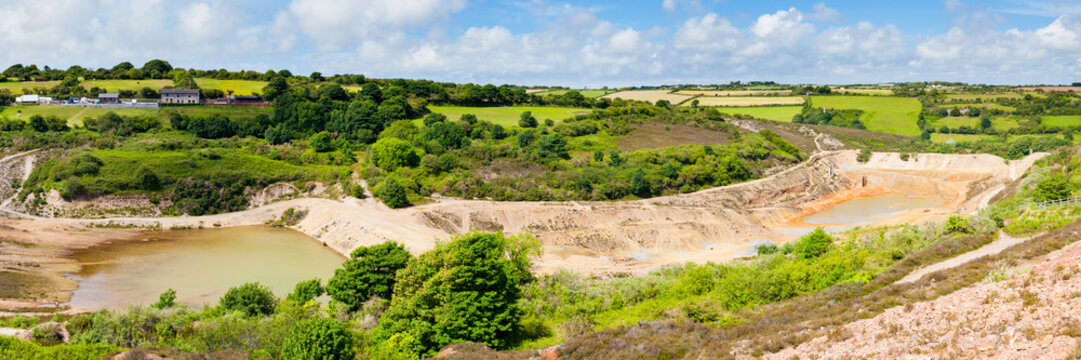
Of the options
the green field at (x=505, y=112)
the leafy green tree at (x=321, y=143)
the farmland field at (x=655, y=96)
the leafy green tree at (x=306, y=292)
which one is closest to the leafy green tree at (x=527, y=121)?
the green field at (x=505, y=112)

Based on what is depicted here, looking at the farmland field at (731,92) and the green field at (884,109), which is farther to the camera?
the farmland field at (731,92)

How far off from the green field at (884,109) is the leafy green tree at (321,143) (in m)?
98.9

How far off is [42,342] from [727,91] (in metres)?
156

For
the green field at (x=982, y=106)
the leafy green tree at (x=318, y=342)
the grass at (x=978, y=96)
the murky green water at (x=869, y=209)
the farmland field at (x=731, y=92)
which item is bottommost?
the murky green water at (x=869, y=209)

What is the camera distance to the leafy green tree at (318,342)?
64.7 ft

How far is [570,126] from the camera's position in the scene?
82.9 metres

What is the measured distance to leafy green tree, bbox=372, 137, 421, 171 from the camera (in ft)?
212

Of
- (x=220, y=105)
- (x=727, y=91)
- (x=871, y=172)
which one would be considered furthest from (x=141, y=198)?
(x=727, y=91)

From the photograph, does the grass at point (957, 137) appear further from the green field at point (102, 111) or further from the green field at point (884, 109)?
the green field at point (102, 111)

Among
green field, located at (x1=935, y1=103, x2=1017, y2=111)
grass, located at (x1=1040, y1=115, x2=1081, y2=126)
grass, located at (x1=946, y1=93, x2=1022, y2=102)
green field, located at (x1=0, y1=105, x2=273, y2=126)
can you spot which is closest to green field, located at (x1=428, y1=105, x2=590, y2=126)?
green field, located at (x1=0, y1=105, x2=273, y2=126)

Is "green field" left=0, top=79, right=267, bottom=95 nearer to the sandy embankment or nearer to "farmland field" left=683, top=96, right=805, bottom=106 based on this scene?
the sandy embankment

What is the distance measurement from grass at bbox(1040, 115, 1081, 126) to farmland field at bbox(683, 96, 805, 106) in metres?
41.5

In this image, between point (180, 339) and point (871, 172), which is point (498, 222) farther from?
point (871, 172)

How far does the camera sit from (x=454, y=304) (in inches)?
895
